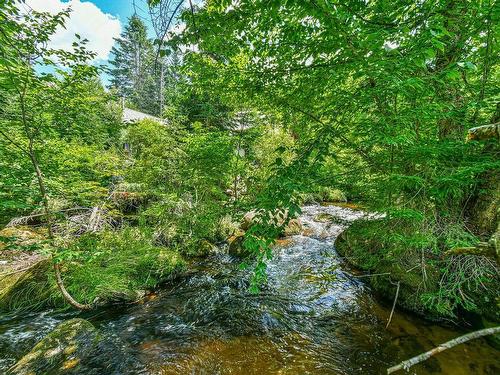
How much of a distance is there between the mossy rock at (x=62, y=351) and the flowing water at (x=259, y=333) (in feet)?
0.44

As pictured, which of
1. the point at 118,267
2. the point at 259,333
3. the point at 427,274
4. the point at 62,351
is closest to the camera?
the point at 62,351

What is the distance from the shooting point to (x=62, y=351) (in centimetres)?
317

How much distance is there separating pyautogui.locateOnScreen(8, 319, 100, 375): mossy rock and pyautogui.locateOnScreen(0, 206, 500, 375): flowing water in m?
0.13

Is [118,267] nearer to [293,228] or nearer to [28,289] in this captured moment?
[28,289]

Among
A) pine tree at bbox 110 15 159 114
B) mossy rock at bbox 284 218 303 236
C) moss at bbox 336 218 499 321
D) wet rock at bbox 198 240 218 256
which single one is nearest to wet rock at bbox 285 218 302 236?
mossy rock at bbox 284 218 303 236

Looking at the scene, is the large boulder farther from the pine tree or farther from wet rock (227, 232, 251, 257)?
the pine tree

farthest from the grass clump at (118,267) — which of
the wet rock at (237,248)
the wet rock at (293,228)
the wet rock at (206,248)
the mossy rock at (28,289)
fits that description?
the wet rock at (293,228)

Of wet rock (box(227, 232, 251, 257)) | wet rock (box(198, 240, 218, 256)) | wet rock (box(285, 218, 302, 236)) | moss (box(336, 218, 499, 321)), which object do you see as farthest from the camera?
wet rock (box(285, 218, 302, 236))

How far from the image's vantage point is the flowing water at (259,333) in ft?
10.4

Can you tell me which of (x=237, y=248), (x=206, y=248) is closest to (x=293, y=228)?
(x=237, y=248)

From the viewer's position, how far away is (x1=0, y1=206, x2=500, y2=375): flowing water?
317cm

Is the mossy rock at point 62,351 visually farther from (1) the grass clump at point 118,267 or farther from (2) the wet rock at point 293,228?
(2) the wet rock at point 293,228

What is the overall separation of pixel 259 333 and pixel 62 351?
2.66m

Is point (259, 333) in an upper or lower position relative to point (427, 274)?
lower
